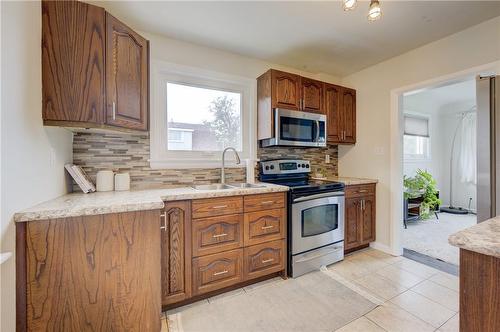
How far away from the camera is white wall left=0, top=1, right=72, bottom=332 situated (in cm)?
98

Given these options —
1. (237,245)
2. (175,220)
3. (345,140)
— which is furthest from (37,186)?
(345,140)

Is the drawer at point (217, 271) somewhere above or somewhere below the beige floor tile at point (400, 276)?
above

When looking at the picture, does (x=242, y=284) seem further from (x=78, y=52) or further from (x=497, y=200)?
(x=78, y=52)

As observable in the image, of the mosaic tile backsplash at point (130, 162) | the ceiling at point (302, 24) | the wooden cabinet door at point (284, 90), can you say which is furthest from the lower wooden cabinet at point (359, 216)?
the ceiling at point (302, 24)

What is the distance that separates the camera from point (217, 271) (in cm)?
182

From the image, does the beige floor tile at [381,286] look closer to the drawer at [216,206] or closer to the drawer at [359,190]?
the drawer at [359,190]

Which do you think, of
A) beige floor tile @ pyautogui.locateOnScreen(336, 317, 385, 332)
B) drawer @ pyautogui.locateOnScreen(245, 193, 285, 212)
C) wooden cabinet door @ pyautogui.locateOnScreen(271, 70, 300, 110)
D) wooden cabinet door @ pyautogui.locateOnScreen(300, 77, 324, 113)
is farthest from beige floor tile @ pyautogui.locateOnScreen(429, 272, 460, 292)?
wooden cabinet door @ pyautogui.locateOnScreen(271, 70, 300, 110)

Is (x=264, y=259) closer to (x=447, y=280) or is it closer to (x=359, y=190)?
(x=359, y=190)

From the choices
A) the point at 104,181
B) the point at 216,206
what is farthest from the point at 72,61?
the point at 216,206

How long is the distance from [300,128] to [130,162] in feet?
6.20

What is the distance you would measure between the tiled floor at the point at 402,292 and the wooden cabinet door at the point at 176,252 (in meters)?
1.20

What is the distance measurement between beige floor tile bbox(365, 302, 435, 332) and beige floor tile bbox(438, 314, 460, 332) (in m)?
0.07

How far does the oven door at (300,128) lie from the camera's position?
2.49 metres

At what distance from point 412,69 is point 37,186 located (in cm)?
356
